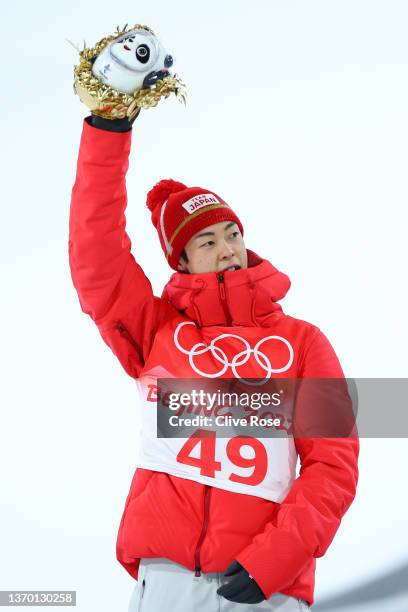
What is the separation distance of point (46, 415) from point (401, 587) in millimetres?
1179

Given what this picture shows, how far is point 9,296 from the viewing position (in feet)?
9.45

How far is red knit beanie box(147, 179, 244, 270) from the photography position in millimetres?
1846

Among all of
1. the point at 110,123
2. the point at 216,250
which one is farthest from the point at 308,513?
the point at 110,123

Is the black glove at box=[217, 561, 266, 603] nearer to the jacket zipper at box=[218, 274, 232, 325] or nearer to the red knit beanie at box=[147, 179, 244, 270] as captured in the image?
the jacket zipper at box=[218, 274, 232, 325]

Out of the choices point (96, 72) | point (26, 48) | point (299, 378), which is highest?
point (26, 48)

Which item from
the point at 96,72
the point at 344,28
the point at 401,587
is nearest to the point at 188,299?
the point at 96,72

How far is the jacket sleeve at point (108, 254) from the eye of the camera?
1.62 m

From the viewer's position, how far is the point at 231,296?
174 cm

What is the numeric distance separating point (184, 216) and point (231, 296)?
22cm

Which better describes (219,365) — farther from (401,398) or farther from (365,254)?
(365,254)

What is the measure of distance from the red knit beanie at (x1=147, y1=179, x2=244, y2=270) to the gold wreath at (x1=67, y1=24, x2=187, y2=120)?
0.30 meters

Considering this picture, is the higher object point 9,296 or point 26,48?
point 26,48

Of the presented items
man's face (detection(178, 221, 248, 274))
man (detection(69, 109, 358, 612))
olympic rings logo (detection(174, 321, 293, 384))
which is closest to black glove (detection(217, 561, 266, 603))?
man (detection(69, 109, 358, 612))

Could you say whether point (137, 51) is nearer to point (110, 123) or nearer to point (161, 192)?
point (110, 123)
